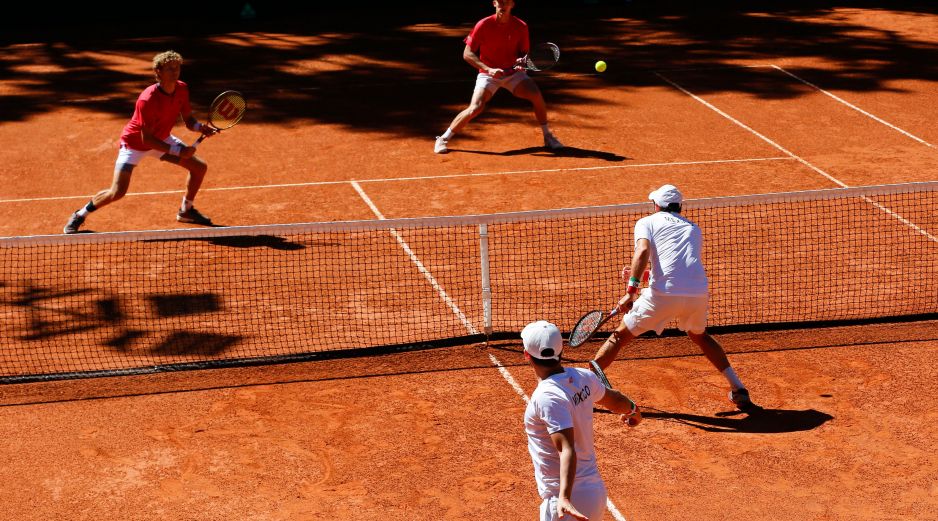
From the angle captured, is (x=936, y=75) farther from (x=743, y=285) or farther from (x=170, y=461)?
(x=170, y=461)

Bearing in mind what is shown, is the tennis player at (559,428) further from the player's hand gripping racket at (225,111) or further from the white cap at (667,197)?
the player's hand gripping racket at (225,111)

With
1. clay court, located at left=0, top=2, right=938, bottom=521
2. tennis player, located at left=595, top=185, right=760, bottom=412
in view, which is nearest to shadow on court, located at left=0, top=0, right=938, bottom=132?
clay court, located at left=0, top=2, right=938, bottom=521

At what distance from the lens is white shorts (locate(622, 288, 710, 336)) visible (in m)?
9.07

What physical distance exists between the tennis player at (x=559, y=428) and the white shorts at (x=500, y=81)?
33.0 feet

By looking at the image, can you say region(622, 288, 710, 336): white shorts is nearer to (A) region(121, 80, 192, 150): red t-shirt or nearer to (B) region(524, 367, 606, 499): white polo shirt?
(B) region(524, 367, 606, 499): white polo shirt

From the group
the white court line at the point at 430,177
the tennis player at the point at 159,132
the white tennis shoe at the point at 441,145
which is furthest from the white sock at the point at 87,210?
the white tennis shoe at the point at 441,145

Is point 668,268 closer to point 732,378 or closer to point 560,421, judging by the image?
point 732,378

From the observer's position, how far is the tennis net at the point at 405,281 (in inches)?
432

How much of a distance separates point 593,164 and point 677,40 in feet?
27.0

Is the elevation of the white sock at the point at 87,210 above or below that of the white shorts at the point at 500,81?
below

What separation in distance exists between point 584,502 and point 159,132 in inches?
340

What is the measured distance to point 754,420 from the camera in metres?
9.32

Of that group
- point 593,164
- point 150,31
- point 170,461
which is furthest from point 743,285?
point 150,31

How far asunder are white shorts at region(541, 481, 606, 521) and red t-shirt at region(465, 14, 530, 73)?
10.2m
